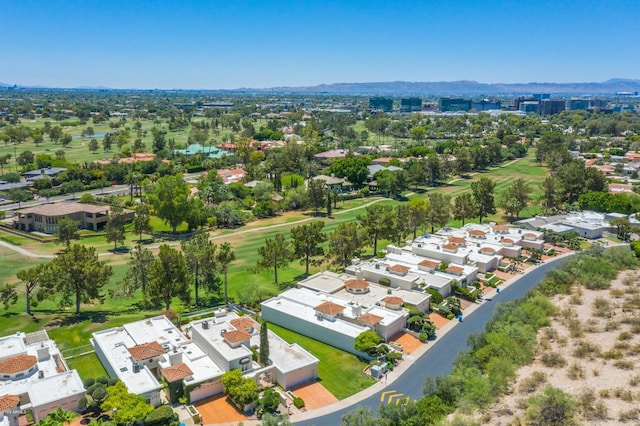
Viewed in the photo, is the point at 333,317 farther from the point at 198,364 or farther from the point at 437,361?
the point at 198,364

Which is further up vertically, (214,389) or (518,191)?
(518,191)

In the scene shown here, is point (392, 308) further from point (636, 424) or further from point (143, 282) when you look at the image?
point (143, 282)

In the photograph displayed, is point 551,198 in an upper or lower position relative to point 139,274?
upper

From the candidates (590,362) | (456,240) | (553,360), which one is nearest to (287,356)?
(553,360)

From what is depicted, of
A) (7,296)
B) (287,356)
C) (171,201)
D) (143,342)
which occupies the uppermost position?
(171,201)

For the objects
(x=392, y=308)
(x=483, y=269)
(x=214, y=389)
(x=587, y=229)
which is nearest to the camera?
(x=214, y=389)

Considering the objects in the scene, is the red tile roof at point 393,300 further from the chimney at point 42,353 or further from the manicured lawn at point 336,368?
the chimney at point 42,353

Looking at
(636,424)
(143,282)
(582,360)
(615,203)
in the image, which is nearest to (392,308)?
(582,360)
